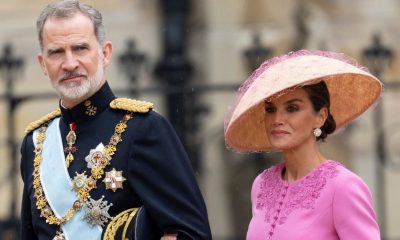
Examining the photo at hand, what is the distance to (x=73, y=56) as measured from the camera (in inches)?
188

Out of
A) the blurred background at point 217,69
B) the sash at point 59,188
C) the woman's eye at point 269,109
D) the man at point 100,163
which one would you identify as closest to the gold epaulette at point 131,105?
the man at point 100,163

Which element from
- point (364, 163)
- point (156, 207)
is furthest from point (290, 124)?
point (364, 163)

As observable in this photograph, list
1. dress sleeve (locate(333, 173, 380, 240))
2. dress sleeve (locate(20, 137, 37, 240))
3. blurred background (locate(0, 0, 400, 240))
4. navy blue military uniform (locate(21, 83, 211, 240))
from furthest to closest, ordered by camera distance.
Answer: blurred background (locate(0, 0, 400, 240))
dress sleeve (locate(20, 137, 37, 240))
navy blue military uniform (locate(21, 83, 211, 240))
dress sleeve (locate(333, 173, 380, 240))

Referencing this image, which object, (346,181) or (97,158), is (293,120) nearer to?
(346,181)

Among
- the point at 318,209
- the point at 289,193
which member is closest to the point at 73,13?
the point at 289,193

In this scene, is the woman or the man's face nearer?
the woman

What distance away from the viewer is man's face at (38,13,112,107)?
4.78 meters

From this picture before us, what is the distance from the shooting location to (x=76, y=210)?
4.82 m

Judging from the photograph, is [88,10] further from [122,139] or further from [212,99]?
[212,99]

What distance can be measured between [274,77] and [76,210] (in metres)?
0.72

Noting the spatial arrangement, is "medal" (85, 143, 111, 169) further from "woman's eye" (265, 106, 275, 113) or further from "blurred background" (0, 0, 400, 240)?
"blurred background" (0, 0, 400, 240)

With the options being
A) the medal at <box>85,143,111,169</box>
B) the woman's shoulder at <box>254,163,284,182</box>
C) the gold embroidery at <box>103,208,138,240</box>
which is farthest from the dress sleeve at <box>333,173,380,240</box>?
the medal at <box>85,143,111,169</box>

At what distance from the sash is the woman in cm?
51

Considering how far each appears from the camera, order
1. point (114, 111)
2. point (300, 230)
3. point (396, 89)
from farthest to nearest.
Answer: point (396, 89), point (114, 111), point (300, 230)
